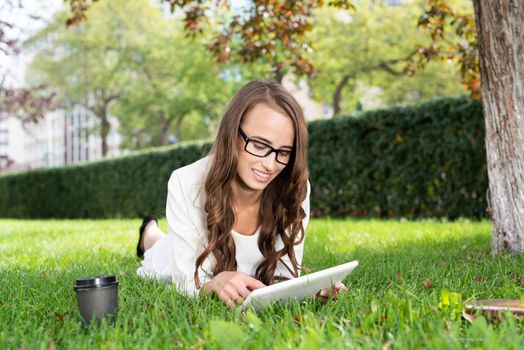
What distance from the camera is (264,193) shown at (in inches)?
140

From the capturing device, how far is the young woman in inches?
117

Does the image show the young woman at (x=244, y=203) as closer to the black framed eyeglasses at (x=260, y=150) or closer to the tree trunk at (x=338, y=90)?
the black framed eyeglasses at (x=260, y=150)

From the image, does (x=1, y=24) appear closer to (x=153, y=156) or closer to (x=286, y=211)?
(x=286, y=211)

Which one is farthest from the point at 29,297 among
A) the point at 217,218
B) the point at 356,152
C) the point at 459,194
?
the point at 356,152

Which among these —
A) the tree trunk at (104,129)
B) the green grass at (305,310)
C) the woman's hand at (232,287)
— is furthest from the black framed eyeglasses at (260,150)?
the tree trunk at (104,129)

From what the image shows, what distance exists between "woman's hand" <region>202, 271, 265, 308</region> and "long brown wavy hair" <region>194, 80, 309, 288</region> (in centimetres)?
25

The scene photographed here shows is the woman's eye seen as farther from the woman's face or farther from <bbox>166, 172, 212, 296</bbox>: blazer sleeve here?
<bbox>166, 172, 212, 296</bbox>: blazer sleeve

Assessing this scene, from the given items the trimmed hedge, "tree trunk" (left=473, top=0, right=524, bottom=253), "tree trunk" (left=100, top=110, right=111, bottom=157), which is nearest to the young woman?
"tree trunk" (left=473, top=0, right=524, bottom=253)

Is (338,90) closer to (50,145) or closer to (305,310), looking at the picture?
(305,310)

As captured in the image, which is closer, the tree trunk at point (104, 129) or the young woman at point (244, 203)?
the young woman at point (244, 203)

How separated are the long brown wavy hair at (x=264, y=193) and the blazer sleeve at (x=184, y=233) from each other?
0.07m

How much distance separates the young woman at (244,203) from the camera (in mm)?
2973

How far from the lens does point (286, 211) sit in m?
3.47

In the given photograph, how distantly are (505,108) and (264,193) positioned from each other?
79.4 inches
